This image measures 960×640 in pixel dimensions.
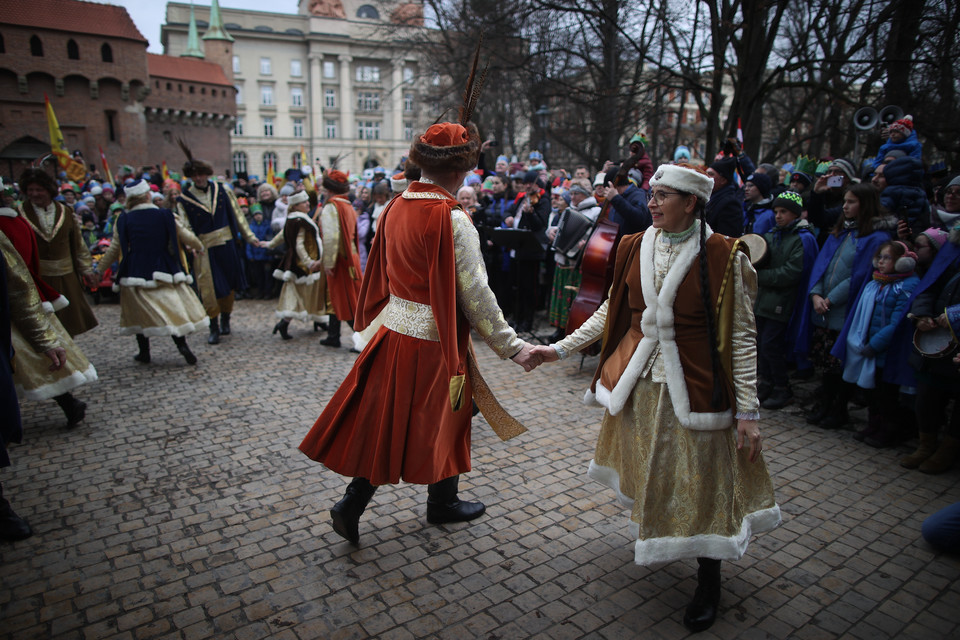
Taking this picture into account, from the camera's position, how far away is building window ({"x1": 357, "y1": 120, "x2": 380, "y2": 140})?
215 ft

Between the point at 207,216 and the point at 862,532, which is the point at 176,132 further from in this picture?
the point at 862,532

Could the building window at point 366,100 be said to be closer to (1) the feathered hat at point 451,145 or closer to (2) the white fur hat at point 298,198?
(2) the white fur hat at point 298,198

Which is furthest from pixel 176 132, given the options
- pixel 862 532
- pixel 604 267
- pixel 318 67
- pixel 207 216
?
pixel 862 532

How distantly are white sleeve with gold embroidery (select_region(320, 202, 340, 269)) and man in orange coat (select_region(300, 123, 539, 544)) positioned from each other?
443 cm

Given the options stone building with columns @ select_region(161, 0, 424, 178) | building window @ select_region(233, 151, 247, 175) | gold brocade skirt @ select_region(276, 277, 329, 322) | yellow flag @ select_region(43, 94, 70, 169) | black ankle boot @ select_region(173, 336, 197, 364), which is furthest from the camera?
stone building with columns @ select_region(161, 0, 424, 178)

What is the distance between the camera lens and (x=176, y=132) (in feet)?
143

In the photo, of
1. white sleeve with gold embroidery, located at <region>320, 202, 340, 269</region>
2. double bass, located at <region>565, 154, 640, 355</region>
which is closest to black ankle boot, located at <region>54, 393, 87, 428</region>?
white sleeve with gold embroidery, located at <region>320, 202, 340, 269</region>

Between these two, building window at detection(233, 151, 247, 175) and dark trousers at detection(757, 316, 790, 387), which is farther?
building window at detection(233, 151, 247, 175)

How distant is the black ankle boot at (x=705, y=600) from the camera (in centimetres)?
265

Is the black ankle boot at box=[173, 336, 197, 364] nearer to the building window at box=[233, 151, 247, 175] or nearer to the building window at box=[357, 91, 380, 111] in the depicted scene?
the building window at box=[233, 151, 247, 175]

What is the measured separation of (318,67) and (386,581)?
6949cm

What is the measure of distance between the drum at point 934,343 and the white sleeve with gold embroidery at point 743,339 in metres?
2.43

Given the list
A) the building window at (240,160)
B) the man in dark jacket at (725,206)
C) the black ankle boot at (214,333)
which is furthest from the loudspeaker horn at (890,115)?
the building window at (240,160)

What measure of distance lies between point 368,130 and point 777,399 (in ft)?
215
